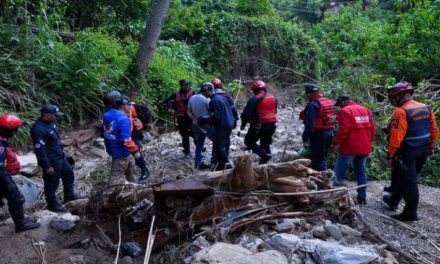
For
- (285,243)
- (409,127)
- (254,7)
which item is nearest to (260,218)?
(285,243)

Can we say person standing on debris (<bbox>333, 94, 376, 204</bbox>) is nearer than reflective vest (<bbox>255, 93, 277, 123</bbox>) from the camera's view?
Yes

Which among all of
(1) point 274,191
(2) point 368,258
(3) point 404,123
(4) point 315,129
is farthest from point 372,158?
(2) point 368,258

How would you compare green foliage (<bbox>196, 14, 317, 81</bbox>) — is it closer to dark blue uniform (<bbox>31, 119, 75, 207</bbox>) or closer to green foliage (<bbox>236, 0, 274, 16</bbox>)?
green foliage (<bbox>236, 0, 274, 16</bbox>)

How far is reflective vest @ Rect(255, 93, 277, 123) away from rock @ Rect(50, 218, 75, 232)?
3328mm

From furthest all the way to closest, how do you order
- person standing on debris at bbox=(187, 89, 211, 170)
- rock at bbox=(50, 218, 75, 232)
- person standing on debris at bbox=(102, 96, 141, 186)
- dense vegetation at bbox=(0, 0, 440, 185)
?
1. dense vegetation at bbox=(0, 0, 440, 185)
2. person standing on debris at bbox=(187, 89, 211, 170)
3. person standing on debris at bbox=(102, 96, 141, 186)
4. rock at bbox=(50, 218, 75, 232)

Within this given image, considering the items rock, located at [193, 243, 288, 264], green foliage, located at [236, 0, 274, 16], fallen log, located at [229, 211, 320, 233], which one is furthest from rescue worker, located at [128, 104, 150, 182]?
green foliage, located at [236, 0, 274, 16]

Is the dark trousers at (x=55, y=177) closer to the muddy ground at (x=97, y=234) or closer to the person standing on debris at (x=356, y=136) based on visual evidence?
the muddy ground at (x=97, y=234)

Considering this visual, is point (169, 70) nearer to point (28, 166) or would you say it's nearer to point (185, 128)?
point (185, 128)

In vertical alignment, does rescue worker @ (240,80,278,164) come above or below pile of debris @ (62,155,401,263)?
above

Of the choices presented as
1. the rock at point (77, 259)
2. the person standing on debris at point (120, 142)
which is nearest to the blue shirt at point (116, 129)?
the person standing on debris at point (120, 142)

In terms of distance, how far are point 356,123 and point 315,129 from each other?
91 centimetres

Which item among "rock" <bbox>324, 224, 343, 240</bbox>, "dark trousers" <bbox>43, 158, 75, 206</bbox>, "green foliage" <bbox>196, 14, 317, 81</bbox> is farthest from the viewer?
"green foliage" <bbox>196, 14, 317, 81</bbox>

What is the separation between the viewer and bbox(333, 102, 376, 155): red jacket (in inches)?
251

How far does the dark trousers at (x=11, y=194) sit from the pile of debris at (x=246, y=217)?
44.5 inches
